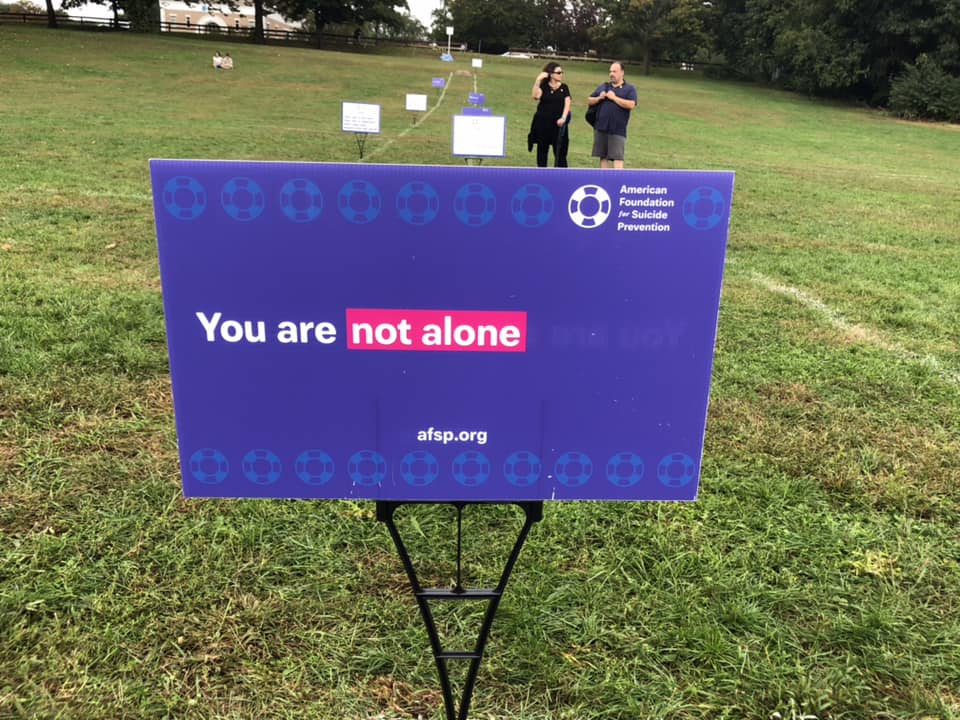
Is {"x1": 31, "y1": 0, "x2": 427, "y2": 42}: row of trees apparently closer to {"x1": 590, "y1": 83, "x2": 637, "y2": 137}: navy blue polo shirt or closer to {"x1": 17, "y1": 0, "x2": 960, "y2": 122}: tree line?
{"x1": 17, "y1": 0, "x2": 960, "y2": 122}: tree line

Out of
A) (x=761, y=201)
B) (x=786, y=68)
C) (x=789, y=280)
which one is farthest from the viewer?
(x=786, y=68)

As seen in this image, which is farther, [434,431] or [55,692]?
[55,692]

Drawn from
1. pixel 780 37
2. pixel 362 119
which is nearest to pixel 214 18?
pixel 780 37

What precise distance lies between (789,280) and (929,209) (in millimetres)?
6487

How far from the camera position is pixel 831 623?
2395 millimetres

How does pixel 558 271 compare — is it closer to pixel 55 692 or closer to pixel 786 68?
pixel 55 692

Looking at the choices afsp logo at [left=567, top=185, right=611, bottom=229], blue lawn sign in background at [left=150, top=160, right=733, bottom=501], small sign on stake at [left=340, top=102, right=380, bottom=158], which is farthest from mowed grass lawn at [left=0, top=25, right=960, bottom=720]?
small sign on stake at [left=340, top=102, right=380, bottom=158]

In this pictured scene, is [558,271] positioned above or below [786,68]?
below

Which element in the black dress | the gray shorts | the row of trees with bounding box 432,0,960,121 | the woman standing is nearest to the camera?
the gray shorts

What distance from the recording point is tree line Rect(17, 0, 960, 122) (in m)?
38.3

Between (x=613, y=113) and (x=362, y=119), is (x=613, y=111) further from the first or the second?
(x=362, y=119)

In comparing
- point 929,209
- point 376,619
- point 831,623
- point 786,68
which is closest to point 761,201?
point 929,209

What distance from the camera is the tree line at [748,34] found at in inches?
1508

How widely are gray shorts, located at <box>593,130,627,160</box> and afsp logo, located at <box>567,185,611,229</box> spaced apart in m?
9.11
